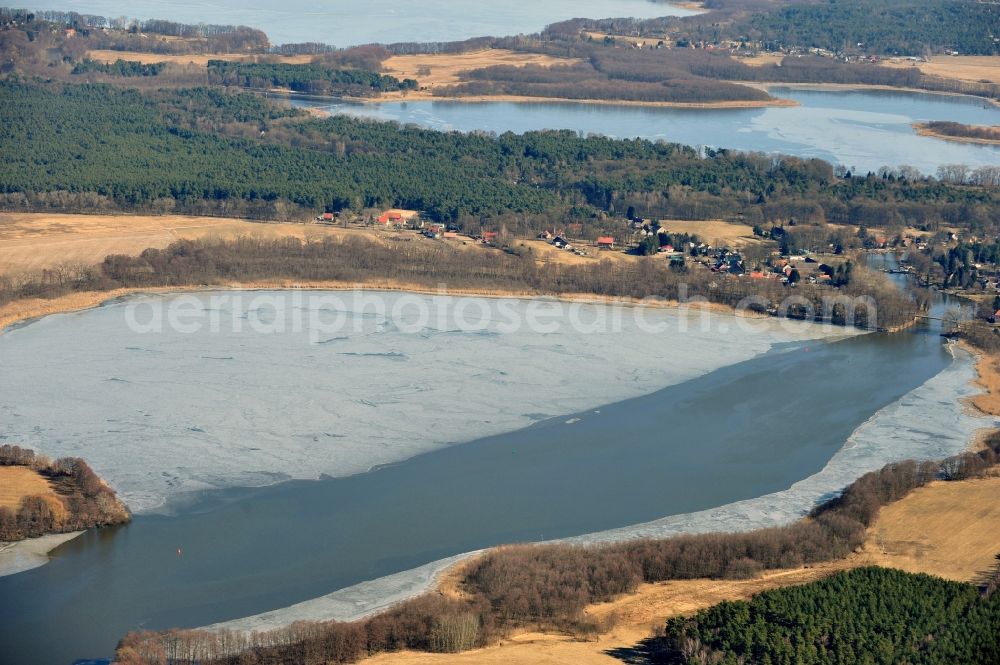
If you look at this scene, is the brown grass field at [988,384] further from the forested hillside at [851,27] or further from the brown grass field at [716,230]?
the forested hillside at [851,27]

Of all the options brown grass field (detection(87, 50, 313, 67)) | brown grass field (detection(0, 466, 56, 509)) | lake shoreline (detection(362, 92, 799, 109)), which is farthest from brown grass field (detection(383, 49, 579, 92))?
brown grass field (detection(0, 466, 56, 509))

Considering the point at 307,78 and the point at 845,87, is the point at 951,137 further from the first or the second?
the point at 307,78

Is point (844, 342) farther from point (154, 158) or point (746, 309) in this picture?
point (154, 158)

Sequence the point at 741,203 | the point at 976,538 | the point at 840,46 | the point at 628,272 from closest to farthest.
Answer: the point at 976,538 → the point at 628,272 → the point at 741,203 → the point at 840,46

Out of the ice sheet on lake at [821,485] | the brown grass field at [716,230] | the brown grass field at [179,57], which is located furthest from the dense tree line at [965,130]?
the ice sheet on lake at [821,485]

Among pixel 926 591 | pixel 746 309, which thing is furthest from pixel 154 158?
pixel 926 591

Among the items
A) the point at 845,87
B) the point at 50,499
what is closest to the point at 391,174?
the point at 50,499

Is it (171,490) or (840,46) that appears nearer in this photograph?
(171,490)

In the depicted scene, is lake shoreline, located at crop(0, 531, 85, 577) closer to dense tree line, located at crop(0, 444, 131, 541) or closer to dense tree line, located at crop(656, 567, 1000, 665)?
dense tree line, located at crop(0, 444, 131, 541)
